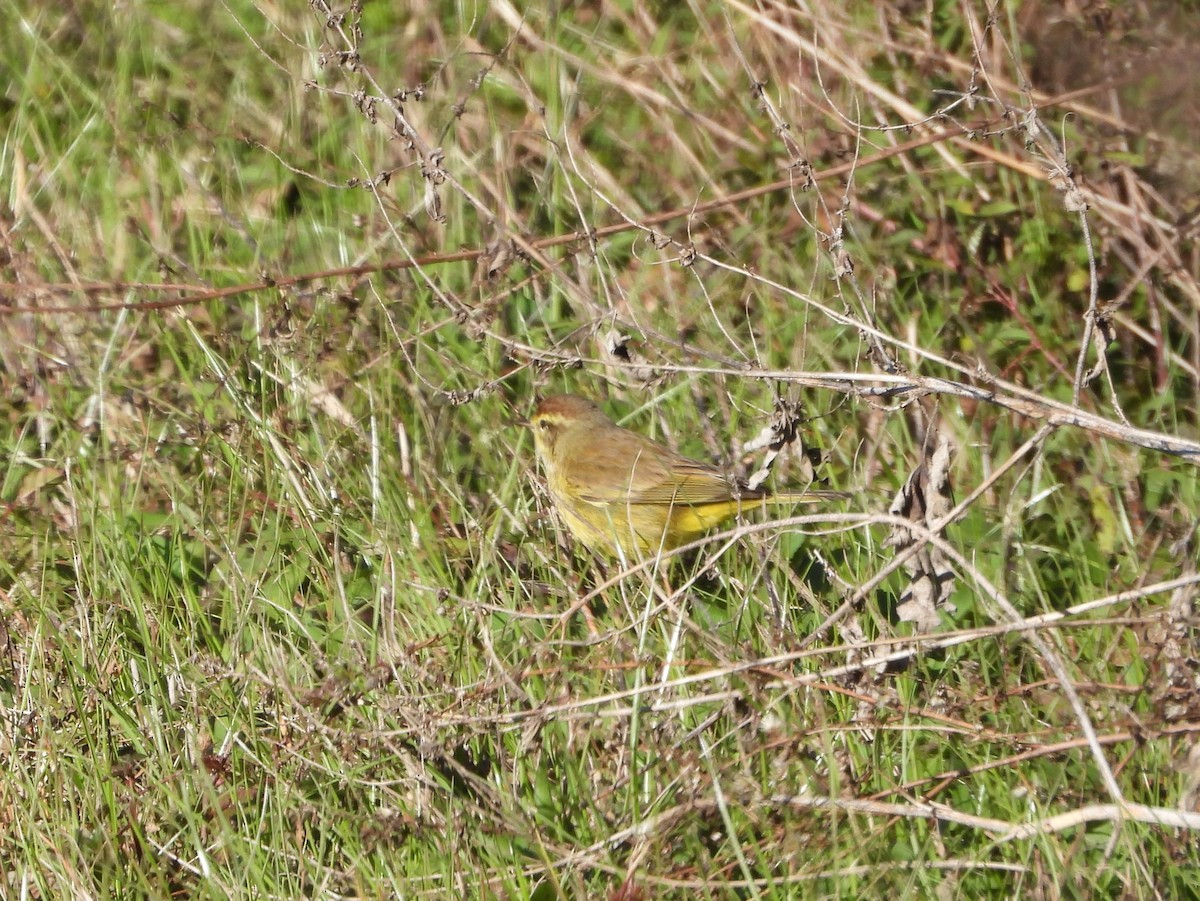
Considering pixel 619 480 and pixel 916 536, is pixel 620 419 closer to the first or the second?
pixel 619 480

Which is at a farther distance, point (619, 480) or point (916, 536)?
point (619, 480)

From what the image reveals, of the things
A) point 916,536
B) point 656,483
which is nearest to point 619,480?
point 656,483

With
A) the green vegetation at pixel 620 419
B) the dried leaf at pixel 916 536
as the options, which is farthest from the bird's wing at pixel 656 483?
the dried leaf at pixel 916 536

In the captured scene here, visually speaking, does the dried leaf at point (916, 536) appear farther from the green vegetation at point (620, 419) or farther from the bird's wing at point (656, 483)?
the bird's wing at point (656, 483)

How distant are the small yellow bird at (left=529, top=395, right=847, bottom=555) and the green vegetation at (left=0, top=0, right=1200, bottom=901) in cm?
13

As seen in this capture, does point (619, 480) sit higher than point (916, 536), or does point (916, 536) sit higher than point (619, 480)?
point (916, 536)

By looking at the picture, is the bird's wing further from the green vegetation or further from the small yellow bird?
the green vegetation

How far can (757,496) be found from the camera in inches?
175

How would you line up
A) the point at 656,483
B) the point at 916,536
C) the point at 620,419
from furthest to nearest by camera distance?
the point at 620,419, the point at 656,483, the point at 916,536

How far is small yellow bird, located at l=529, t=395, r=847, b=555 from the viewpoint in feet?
16.1

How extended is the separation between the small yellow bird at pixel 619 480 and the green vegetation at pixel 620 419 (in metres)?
0.13

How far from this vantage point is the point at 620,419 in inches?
214

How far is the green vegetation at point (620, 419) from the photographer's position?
3.42 metres

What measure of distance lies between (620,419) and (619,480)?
0.35 meters
